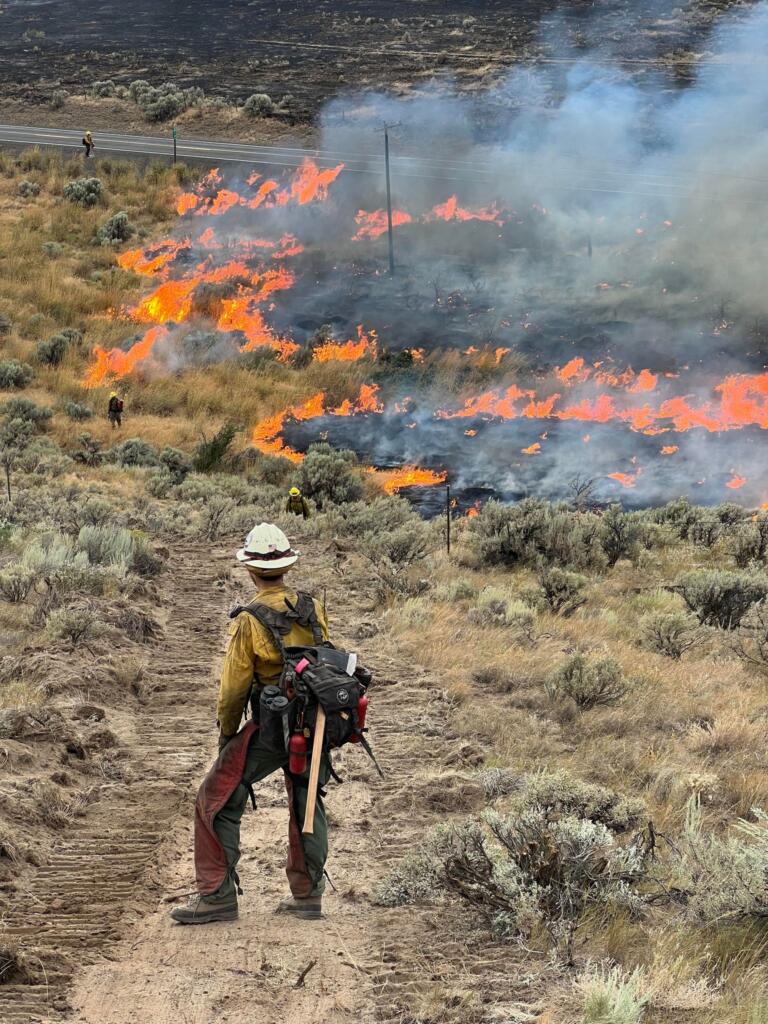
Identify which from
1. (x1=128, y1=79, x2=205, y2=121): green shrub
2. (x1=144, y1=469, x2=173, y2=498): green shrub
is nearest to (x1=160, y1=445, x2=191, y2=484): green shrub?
(x1=144, y1=469, x2=173, y2=498): green shrub

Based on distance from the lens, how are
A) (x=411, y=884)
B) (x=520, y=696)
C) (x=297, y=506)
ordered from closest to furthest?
(x=411, y=884), (x=520, y=696), (x=297, y=506)

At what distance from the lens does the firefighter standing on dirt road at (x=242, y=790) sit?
218 inches

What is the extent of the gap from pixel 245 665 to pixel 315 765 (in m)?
0.62

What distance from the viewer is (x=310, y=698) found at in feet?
17.5

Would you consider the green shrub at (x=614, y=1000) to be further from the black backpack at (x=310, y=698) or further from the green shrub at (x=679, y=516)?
the green shrub at (x=679, y=516)

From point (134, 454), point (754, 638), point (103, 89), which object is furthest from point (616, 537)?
point (103, 89)

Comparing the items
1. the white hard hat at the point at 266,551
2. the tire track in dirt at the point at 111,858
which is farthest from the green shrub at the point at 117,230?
the white hard hat at the point at 266,551

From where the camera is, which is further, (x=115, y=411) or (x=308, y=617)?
(x=115, y=411)

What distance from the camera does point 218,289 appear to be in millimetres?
36469

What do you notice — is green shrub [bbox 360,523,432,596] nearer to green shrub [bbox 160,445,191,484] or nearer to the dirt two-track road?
the dirt two-track road

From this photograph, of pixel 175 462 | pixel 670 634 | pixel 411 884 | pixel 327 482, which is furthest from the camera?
pixel 175 462

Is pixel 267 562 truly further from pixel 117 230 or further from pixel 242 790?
pixel 117 230

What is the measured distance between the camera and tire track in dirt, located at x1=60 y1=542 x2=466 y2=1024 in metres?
4.74

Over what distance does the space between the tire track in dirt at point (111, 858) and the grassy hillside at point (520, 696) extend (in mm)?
139
